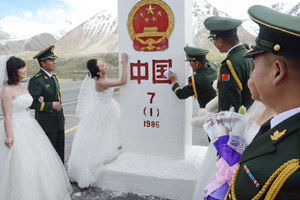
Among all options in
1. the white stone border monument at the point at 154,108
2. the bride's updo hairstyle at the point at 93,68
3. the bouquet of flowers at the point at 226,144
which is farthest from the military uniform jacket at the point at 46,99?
the bouquet of flowers at the point at 226,144

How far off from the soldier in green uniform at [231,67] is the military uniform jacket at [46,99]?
202cm

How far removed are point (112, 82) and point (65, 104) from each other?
707 centimetres

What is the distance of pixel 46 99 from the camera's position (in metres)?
3.11

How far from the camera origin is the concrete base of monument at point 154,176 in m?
2.88

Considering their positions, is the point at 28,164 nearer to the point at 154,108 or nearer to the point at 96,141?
the point at 96,141

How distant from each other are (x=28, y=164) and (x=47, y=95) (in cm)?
87

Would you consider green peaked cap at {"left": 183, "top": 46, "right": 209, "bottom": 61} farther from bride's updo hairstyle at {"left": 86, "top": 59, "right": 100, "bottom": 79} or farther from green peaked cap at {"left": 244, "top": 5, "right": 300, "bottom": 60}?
green peaked cap at {"left": 244, "top": 5, "right": 300, "bottom": 60}

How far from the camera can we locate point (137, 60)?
3.19 meters

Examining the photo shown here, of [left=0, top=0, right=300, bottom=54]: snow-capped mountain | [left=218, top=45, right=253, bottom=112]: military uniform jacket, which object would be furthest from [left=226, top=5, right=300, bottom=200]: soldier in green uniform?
[left=0, top=0, right=300, bottom=54]: snow-capped mountain

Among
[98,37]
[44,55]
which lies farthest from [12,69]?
[98,37]

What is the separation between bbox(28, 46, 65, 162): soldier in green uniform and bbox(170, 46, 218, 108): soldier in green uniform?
5.05ft

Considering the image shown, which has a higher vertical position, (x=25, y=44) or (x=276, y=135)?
(x=25, y=44)

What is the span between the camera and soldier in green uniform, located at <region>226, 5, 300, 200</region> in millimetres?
793

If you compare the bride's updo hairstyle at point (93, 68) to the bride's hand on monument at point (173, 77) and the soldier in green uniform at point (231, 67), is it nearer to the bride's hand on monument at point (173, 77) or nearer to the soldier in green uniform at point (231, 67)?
the bride's hand on monument at point (173, 77)
